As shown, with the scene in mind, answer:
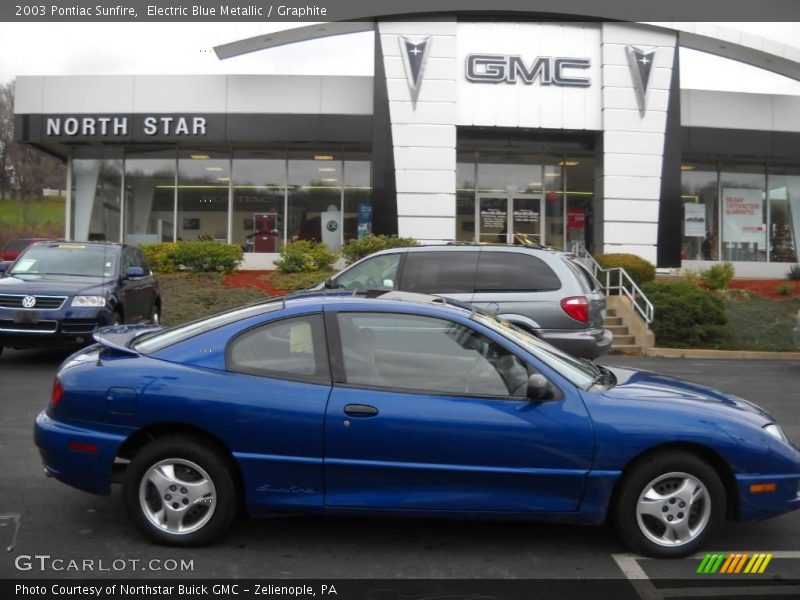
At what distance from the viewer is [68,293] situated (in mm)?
10109

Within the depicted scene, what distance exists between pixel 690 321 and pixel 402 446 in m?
11.8

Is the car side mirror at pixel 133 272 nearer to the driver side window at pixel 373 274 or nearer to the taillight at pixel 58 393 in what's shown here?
the driver side window at pixel 373 274

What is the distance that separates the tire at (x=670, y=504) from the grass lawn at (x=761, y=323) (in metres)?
11.1

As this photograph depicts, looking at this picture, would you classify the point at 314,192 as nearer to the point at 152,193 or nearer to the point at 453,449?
the point at 152,193

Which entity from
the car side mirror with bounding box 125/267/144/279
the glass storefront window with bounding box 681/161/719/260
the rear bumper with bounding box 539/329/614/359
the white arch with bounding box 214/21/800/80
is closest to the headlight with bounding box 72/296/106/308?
the car side mirror with bounding box 125/267/144/279

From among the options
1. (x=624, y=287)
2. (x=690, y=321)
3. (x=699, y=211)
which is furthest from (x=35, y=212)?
(x=690, y=321)

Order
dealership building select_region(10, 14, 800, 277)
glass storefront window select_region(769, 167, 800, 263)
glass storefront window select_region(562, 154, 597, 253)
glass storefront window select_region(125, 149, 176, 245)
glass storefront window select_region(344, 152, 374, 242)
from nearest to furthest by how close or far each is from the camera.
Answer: dealership building select_region(10, 14, 800, 277) < glass storefront window select_region(344, 152, 374, 242) < glass storefront window select_region(125, 149, 176, 245) < glass storefront window select_region(562, 154, 597, 253) < glass storefront window select_region(769, 167, 800, 263)

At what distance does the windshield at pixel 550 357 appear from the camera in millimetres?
4484

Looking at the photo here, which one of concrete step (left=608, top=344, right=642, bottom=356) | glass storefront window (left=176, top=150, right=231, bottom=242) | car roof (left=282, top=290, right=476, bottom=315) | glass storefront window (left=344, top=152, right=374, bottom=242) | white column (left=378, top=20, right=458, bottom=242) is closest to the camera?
car roof (left=282, top=290, right=476, bottom=315)

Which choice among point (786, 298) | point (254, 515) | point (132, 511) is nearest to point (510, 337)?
point (254, 515)

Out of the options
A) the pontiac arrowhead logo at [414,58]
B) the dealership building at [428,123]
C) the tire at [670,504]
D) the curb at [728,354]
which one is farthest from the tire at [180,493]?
the pontiac arrowhead logo at [414,58]

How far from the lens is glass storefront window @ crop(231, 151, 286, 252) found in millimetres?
22500

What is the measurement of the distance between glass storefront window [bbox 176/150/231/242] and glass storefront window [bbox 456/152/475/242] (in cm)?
689

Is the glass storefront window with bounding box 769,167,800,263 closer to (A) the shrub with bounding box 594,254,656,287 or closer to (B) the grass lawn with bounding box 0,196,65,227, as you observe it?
(A) the shrub with bounding box 594,254,656,287
